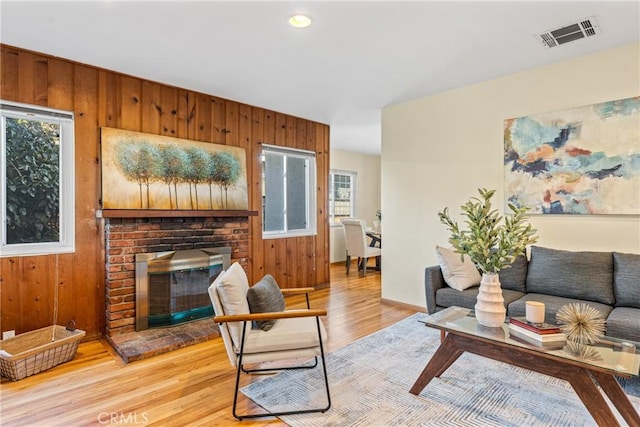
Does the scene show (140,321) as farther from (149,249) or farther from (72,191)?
(72,191)

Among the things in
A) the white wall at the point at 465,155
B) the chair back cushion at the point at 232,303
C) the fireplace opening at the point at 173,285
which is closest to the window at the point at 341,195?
the white wall at the point at 465,155

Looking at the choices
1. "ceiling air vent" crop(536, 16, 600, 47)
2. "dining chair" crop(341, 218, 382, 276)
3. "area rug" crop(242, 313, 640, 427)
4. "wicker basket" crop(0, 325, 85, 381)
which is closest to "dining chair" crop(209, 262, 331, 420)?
"area rug" crop(242, 313, 640, 427)

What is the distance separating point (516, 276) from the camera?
125 inches

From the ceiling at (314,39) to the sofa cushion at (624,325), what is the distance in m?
2.03

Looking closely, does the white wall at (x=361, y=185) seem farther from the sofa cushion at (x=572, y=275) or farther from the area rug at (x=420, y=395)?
the area rug at (x=420, y=395)

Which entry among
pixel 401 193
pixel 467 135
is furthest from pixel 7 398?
pixel 467 135

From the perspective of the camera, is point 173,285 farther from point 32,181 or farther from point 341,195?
point 341,195

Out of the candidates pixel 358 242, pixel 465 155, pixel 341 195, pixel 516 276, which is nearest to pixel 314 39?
pixel 465 155

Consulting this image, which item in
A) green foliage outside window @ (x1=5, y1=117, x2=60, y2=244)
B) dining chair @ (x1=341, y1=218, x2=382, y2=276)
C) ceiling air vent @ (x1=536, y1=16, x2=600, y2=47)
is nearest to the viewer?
ceiling air vent @ (x1=536, y1=16, x2=600, y2=47)

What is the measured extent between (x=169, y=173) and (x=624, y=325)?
385 centimetres

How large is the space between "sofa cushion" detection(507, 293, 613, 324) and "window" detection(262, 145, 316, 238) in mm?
2981

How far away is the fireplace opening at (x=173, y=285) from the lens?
130 inches

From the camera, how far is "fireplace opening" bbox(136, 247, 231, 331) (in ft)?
Answer: 10.8

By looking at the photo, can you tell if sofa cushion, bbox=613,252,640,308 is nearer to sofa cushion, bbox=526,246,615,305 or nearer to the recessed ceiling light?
sofa cushion, bbox=526,246,615,305
